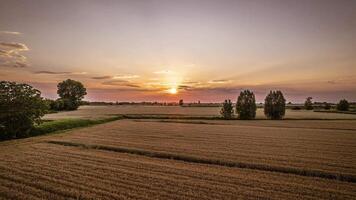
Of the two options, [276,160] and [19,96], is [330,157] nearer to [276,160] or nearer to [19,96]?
[276,160]

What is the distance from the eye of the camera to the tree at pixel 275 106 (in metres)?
79.7

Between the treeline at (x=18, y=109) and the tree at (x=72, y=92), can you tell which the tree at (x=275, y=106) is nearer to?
the treeline at (x=18, y=109)

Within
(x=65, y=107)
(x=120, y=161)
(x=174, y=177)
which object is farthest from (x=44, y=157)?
(x=65, y=107)

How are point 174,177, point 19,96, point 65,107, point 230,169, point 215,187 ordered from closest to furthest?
point 215,187, point 174,177, point 230,169, point 19,96, point 65,107

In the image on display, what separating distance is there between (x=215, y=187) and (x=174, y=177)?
2.64 metres

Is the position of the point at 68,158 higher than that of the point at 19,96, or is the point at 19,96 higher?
the point at 19,96

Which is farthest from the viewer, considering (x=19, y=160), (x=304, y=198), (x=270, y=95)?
(x=270, y=95)

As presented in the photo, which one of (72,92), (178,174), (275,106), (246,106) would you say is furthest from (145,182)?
(72,92)

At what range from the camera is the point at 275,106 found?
80.2 metres

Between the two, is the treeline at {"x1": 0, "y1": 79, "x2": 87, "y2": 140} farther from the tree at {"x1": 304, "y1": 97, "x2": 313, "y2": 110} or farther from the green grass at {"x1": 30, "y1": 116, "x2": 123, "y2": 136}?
the tree at {"x1": 304, "y1": 97, "x2": 313, "y2": 110}

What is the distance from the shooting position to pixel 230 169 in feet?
52.1

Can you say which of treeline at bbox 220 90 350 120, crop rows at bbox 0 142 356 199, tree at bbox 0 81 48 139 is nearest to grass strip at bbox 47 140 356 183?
crop rows at bbox 0 142 356 199

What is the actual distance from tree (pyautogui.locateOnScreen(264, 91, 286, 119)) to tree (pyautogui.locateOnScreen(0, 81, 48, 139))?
66.0 meters

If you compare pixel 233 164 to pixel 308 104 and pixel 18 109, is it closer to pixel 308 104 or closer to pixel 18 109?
pixel 18 109
